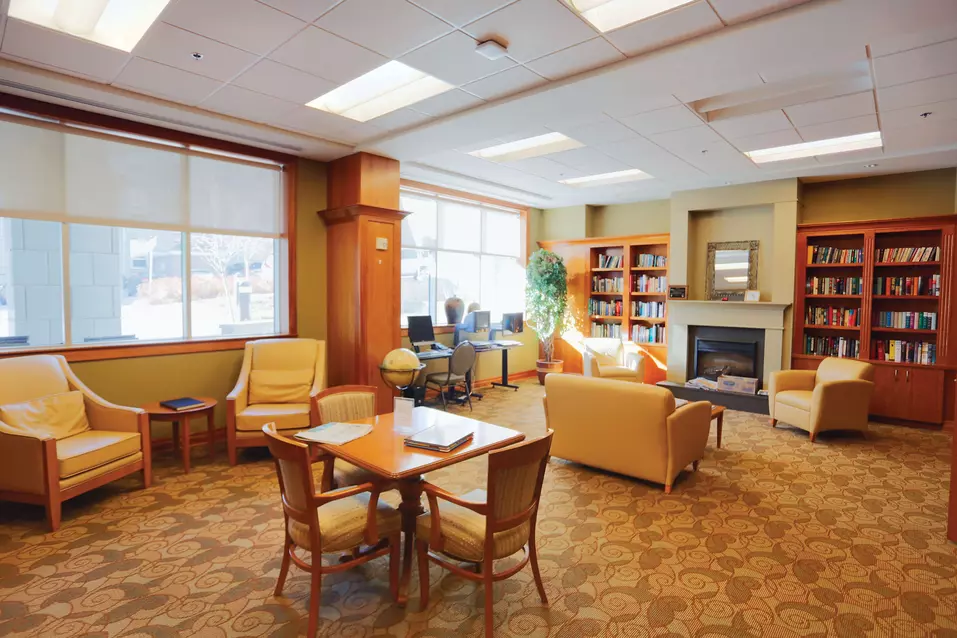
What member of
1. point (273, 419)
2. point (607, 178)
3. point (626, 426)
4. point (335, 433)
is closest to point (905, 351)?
point (607, 178)

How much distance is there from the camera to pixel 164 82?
12.9 ft

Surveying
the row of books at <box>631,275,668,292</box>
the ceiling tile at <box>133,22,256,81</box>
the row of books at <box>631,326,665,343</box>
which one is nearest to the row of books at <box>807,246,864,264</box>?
the row of books at <box>631,275,668,292</box>

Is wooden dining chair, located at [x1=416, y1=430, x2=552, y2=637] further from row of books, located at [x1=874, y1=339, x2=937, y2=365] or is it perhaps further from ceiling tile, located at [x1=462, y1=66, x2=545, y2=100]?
row of books, located at [x1=874, y1=339, x2=937, y2=365]

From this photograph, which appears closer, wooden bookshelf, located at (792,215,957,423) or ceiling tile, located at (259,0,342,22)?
ceiling tile, located at (259,0,342,22)

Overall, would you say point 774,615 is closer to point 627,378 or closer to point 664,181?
point 627,378

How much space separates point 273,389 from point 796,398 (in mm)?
5570

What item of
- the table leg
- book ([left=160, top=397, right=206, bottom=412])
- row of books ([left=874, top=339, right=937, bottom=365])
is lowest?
the table leg

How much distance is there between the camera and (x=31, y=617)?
2504 millimetres

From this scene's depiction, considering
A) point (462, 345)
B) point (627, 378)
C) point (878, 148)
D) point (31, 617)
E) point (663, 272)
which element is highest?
point (878, 148)

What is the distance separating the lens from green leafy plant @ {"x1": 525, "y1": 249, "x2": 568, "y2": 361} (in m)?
8.52

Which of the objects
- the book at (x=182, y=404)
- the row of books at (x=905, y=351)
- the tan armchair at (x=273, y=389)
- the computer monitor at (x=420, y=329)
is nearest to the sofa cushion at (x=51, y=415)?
the book at (x=182, y=404)

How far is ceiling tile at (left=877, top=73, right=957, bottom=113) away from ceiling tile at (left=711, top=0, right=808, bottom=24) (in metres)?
1.76

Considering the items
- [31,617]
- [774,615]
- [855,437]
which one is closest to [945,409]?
[855,437]

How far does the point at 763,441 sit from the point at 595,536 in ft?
10.1
